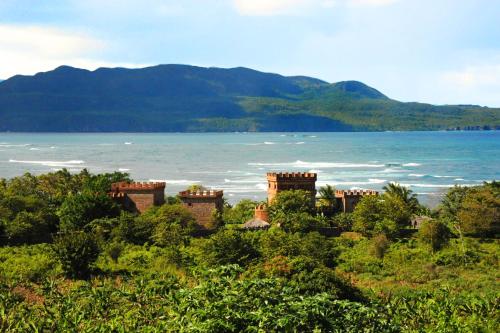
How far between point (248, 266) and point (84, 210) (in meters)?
16.5

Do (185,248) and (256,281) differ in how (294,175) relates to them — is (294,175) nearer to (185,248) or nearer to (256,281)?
(185,248)

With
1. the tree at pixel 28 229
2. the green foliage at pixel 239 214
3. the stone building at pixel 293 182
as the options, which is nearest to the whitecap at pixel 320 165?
the green foliage at pixel 239 214

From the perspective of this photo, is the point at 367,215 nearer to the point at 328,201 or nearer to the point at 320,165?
the point at 328,201

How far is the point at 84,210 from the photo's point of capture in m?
50.7

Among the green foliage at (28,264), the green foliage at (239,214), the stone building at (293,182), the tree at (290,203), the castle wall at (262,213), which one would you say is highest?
the stone building at (293,182)

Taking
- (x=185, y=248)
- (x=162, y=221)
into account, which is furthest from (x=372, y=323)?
(x=162, y=221)

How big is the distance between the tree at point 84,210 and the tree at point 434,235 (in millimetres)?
22725

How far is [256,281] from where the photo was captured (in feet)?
78.0

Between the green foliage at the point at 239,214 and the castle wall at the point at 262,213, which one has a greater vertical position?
the castle wall at the point at 262,213

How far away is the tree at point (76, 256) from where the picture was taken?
39688mm

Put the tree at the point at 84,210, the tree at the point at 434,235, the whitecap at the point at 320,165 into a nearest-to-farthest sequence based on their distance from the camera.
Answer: the tree at the point at 434,235 → the tree at the point at 84,210 → the whitecap at the point at 320,165

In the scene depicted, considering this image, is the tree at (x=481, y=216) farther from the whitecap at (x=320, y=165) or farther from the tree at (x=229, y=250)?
the whitecap at (x=320, y=165)

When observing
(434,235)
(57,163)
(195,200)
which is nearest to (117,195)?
(195,200)

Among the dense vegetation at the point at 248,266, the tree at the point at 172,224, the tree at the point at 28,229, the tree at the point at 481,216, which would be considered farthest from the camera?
the tree at the point at 481,216
